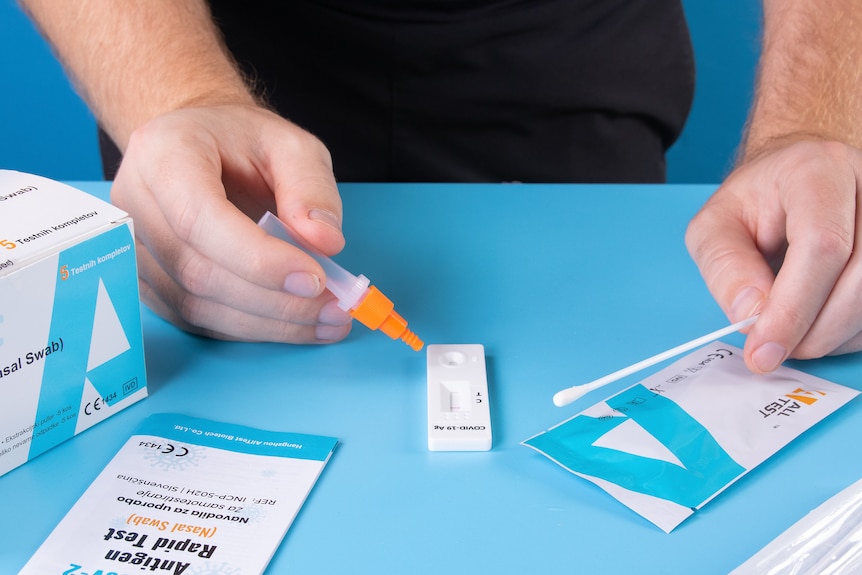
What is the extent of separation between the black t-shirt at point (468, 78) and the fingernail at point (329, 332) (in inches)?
17.8

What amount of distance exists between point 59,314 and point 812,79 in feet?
2.25

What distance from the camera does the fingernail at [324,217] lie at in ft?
1.85

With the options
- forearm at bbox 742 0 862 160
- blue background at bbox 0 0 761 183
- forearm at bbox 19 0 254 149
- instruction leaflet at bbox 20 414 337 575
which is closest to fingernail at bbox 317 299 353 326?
instruction leaflet at bbox 20 414 337 575

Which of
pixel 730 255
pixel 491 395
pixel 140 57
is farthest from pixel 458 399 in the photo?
pixel 140 57

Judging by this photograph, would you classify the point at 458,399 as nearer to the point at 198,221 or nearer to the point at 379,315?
the point at 379,315

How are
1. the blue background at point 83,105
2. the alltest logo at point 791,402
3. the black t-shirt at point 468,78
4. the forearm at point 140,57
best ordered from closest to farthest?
the alltest logo at point 791,402 → the forearm at point 140,57 → the black t-shirt at point 468,78 → the blue background at point 83,105

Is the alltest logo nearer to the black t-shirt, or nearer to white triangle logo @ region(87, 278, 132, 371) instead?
→ white triangle logo @ region(87, 278, 132, 371)

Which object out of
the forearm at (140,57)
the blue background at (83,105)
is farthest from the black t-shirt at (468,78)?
the blue background at (83,105)

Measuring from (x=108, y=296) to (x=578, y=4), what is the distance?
0.70 metres

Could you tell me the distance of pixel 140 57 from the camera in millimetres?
766

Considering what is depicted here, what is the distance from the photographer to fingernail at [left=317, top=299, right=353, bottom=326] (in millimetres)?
583

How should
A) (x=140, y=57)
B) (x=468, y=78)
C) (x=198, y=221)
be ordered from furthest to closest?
(x=468, y=78) → (x=140, y=57) → (x=198, y=221)

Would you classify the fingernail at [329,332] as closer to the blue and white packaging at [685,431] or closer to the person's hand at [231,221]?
the person's hand at [231,221]

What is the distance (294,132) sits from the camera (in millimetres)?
625
